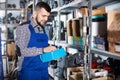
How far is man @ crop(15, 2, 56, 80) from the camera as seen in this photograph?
250cm

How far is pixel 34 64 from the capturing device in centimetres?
262

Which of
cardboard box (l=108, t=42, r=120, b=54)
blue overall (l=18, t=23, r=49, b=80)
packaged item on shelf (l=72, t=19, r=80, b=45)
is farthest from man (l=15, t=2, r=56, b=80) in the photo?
cardboard box (l=108, t=42, r=120, b=54)

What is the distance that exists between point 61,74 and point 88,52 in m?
1.16

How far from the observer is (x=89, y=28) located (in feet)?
6.35

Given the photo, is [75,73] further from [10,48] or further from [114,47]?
[10,48]

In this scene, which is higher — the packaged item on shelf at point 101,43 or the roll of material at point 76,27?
the roll of material at point 76,27

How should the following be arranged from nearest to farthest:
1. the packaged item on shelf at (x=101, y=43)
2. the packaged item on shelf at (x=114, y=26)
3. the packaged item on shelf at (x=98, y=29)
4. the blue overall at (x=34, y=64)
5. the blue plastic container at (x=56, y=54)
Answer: the packaged item on shelf at (x=114, y=26) < the packaged item on shelf at (x=101, y=43) < the packaged item on shelf at (x=98, y=29) < the blue plastic container at (x=56, y=54) < the blue overall at (x=34, y=64)

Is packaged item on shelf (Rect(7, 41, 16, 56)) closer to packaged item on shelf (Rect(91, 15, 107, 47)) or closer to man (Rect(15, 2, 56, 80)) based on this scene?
man (Rect(15, 2, 56, 80))

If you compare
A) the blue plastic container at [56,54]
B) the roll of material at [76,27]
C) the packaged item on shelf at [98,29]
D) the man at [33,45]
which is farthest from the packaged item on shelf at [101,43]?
the man at [33,45]

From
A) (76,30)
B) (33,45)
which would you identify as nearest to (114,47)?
(76,30)

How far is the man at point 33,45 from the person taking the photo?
8.19 ft

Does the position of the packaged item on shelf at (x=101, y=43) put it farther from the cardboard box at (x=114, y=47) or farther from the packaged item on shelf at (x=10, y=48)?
the packaged item on shelf at (x=10, y=48)

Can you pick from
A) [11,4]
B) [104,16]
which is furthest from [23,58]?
[11,4]

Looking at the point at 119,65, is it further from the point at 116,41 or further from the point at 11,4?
the point at 11,4
